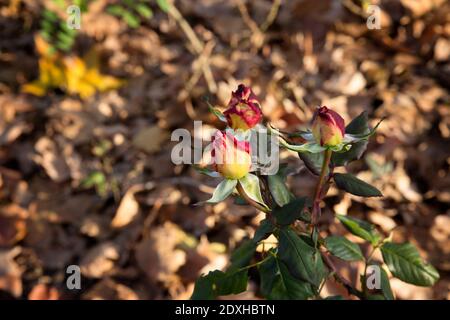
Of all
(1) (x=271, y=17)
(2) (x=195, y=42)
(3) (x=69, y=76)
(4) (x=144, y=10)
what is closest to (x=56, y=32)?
(3) (x=69, y=76)

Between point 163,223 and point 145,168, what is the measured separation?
10.4 inches

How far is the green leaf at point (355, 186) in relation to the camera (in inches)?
35.4

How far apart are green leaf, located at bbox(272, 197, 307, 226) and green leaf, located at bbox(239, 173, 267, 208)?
7cm

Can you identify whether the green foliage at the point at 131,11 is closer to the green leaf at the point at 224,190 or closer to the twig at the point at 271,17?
the twig at the point at 271,17

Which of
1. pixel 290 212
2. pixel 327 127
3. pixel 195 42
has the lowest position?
pixel 290 212

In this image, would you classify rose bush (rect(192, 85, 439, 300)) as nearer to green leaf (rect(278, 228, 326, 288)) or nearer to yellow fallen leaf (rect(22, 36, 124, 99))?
green leaf (rect(278, 228, 326, 288))

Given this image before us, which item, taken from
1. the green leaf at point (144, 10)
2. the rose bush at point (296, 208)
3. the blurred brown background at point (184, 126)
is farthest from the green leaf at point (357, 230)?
the green leaf at point (144, 10)

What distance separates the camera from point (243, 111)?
2.74 ft

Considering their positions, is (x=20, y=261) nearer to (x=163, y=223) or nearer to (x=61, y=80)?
(x=163, y=223)

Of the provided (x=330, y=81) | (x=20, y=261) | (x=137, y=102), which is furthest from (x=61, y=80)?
(x=330, y=81)

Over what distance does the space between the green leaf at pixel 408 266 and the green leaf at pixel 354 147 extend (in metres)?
0.24

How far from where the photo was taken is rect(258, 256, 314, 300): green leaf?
946 mm

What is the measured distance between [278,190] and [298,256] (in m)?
0.12

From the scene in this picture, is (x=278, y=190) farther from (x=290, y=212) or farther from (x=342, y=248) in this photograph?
(x=342, y=248)
